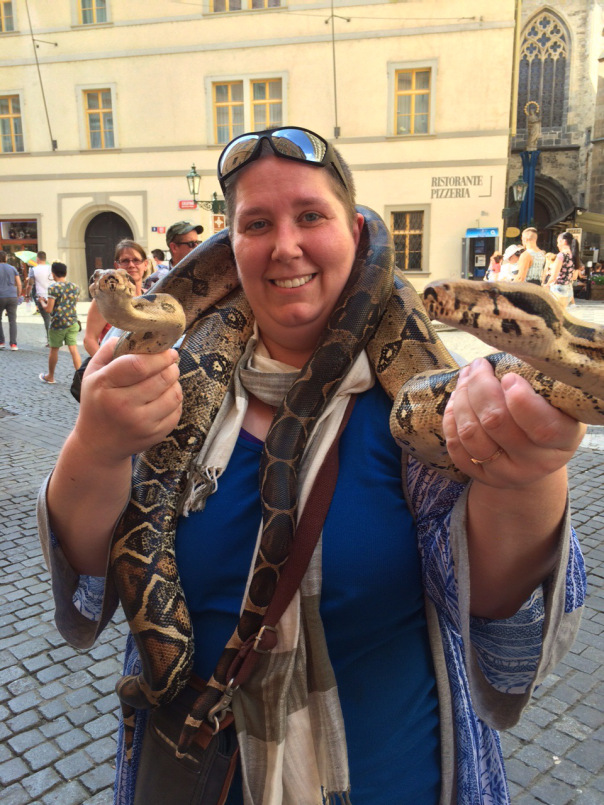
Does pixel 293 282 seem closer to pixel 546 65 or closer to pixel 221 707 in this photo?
pixel 221 707

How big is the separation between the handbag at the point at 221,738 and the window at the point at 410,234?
2094 centimetres

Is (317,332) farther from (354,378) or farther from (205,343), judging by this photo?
(205,343)

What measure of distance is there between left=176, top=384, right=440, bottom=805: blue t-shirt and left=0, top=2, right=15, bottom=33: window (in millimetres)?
28115

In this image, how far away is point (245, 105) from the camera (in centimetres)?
2198

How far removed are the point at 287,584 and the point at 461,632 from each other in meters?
0.40

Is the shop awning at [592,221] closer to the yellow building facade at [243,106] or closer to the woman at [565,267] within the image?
the yellow building facade at [243,106]

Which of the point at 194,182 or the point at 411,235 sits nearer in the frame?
the point at 194,182

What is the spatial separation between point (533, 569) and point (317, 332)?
85cm

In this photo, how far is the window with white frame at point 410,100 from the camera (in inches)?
821

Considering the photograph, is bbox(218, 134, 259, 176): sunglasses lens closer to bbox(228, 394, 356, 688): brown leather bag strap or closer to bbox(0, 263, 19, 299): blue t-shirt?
bbox(228, 394, 356, 688): brown leather bag strap

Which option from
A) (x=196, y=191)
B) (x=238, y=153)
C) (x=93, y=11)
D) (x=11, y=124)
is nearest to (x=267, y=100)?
(x=196, y=191)

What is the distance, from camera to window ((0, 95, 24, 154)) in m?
23.8

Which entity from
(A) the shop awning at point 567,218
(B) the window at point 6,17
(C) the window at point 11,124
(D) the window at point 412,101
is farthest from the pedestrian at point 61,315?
(A) the shop awning at point 567,218

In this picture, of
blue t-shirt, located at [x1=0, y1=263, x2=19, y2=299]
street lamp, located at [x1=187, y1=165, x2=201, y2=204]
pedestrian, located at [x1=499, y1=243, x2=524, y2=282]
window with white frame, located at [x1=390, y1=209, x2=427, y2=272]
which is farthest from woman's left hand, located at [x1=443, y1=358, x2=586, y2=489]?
window with white frame, located at [x1=390, y1=209, x2=427, y2=272]
